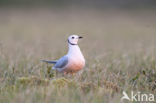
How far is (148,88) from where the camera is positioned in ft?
20.1

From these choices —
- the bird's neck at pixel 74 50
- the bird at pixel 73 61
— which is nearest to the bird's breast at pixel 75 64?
the bird at pixel 73 61

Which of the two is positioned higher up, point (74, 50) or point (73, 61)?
point (74, 50)

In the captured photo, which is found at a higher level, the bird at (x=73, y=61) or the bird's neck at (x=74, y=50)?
the bird's neck at (x=74, y=50)

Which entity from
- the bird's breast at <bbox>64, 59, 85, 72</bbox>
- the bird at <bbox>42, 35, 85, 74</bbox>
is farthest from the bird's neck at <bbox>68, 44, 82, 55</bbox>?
the bird's breast at <bbox>64, 59, 85, 72</bbox>

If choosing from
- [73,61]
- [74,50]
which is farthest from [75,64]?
[74,50]

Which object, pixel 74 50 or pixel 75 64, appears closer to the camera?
pixel 75 64

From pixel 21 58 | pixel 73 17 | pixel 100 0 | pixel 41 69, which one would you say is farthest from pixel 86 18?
pixel 41 69

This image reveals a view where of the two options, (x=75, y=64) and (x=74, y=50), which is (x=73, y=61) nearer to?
(x=75, y=64)

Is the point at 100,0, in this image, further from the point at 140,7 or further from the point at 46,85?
the point at 46,85

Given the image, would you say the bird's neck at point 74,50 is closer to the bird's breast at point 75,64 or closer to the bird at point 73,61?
the bird at point 73,61

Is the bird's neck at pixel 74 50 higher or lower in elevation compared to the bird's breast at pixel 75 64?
higher

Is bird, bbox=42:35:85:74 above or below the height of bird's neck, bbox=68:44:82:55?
below

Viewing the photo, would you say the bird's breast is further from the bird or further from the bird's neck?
the bird's neck

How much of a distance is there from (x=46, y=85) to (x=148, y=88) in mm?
1527
